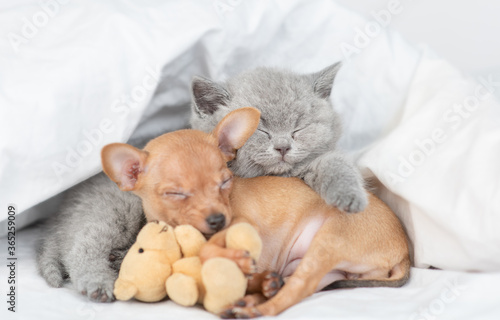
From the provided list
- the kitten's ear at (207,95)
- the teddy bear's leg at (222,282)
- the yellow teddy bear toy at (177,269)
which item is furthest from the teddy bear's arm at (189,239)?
the kitten's ear at (207,95)

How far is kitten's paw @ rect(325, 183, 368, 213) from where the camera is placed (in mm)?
1573

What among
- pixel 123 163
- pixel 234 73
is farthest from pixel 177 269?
pixel 234 73

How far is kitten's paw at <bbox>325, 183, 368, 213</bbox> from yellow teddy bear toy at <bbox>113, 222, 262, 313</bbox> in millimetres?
306

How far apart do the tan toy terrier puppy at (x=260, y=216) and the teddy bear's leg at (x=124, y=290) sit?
23 cm

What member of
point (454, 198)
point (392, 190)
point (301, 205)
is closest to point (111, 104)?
point (301, 205)

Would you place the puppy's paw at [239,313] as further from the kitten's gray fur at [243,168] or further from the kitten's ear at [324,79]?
the kitten's ear at [324,79]

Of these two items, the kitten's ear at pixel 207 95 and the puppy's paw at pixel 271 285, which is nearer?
the puppy's paw at pixel 271 285

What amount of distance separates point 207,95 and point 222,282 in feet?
2.65

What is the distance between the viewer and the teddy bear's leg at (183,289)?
1.42 metres

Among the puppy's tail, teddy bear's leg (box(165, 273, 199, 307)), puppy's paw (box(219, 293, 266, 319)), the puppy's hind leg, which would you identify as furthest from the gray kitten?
teddy bear's leg (box(165, 273, 199, 307))

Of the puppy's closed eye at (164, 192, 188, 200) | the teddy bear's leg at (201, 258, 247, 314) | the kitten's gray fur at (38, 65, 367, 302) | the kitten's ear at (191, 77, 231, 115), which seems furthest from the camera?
the kitten's ear at (191, 77, 231, 115)

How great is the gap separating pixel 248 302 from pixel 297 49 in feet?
4.50

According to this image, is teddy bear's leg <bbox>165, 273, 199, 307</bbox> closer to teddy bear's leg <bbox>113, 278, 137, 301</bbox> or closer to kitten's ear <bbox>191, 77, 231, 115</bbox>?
teddy bear's leg <bbox>113, 278, 137, 301</bbox>

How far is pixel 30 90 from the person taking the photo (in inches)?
69.8
